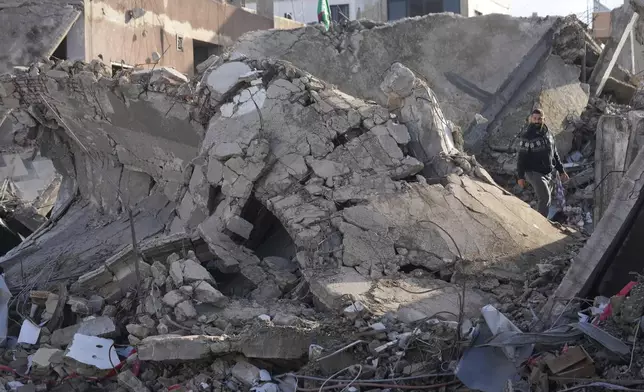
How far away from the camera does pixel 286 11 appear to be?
1099 inches

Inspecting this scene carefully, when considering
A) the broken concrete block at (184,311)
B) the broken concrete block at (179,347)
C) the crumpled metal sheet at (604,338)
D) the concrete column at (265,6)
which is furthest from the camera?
the concrete column at (265,6)

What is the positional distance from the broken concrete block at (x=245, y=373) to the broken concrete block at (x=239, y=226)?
171cm

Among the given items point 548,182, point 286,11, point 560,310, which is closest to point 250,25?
point 286,11

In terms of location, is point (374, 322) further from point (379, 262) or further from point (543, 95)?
point (543, 95)

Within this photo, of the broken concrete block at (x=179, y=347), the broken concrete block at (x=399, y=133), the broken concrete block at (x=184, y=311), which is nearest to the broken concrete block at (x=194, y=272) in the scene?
the broken concrete block at (x=184, y=311)

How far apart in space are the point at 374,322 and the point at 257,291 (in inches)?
54.0

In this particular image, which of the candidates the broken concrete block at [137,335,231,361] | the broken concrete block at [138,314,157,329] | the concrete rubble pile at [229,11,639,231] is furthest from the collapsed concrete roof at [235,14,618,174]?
the broken concrete block at [137,335,231,361]

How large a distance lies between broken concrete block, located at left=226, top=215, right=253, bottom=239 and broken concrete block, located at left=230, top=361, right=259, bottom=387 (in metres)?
1.71

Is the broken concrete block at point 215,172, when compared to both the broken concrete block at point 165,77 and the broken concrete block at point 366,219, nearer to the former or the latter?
the broken concrete block at point 366,219

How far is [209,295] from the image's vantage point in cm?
609

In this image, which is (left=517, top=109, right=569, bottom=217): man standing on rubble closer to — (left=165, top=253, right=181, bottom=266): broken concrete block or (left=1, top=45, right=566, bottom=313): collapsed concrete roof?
(left=1, top=45, right=566, bottom=313): collapsed concrete roof

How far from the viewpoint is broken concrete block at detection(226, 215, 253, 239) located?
22.7 feet

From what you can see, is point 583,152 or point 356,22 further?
point 356,22

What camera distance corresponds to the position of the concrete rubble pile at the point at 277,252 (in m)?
5.36
